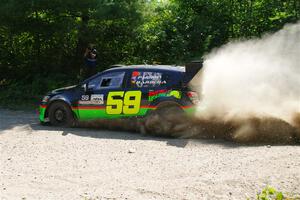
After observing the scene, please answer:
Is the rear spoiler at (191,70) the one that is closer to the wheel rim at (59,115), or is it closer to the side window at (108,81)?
the side window at (108,81)

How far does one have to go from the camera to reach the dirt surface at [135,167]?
251 inches

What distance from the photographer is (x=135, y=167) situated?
768 centimetres

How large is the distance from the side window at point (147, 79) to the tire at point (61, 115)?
1.82 meters

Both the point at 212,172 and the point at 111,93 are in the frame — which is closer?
the point at 212,172

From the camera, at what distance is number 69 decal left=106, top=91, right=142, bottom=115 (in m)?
10.8

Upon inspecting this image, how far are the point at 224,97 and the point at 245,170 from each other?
3.39 meters

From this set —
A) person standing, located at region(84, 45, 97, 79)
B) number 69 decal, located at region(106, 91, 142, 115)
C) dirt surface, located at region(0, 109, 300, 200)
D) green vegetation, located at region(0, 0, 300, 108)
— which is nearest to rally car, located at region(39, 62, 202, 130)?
number 69 decal, located at region(106, 91, 142, 115)

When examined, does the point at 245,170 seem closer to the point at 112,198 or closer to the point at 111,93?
the point at 112,198

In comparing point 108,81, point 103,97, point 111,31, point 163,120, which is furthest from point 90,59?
point 163,120

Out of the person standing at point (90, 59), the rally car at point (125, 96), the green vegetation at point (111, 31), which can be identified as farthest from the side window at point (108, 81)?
the person standing at point (90, 59)

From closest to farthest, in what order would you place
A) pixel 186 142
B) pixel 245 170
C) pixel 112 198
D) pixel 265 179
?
pixel 112 198 → pixel 265 179 → pixel 245 170 → pixel 186 142

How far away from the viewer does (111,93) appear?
11055mm

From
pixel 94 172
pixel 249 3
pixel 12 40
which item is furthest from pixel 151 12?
pixel 94 172

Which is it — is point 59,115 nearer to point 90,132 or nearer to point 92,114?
point 92,114
